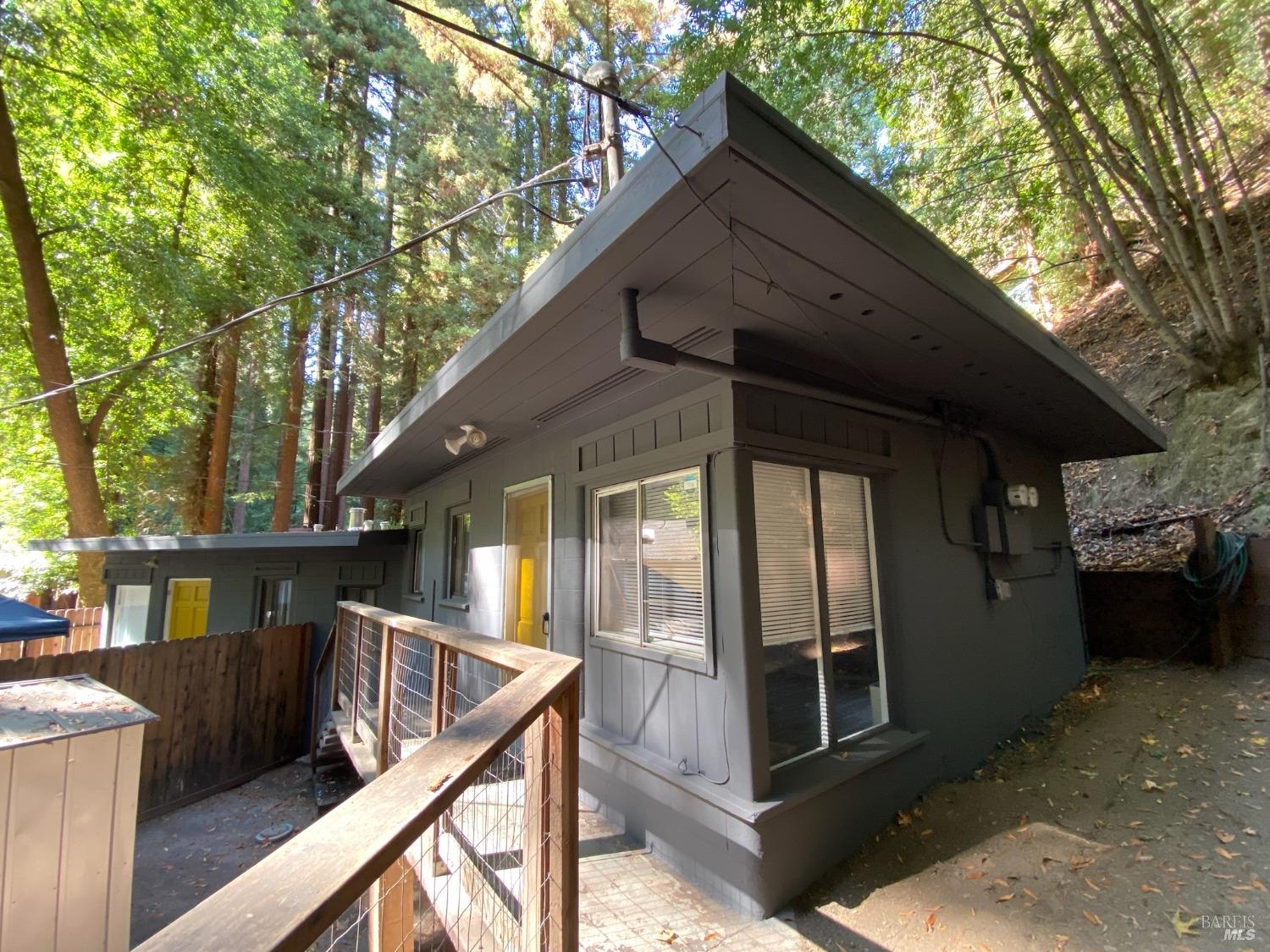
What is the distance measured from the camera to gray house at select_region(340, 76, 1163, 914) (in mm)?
1872

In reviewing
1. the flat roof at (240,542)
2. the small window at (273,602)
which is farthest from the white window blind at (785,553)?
the small window at (273,602)

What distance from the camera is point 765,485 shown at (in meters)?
2.94

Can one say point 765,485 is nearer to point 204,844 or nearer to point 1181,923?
point 1181,923

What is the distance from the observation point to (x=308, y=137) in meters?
9.14

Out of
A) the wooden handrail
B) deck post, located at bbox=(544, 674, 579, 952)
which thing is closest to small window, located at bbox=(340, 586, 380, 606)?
the wooden handrail

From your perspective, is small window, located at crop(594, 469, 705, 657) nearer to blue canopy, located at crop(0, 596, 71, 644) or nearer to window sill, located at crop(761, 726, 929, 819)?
window sill, located at crop(761, 726, 929, 819)

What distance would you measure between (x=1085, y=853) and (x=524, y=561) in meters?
Result: 3.85

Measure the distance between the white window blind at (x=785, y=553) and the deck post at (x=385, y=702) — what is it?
6.31 ft

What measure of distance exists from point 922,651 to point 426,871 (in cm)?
294

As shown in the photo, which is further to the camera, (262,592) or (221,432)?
(221,432)

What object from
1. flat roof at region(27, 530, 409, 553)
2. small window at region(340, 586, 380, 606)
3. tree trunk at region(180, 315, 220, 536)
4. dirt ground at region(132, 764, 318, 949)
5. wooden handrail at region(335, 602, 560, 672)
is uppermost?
tree trunk at region(180, 315, 220, 536)

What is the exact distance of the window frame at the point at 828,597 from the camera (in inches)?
114

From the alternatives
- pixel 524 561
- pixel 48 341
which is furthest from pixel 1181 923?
pixel 48 341

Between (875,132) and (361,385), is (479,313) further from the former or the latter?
(875,132)
